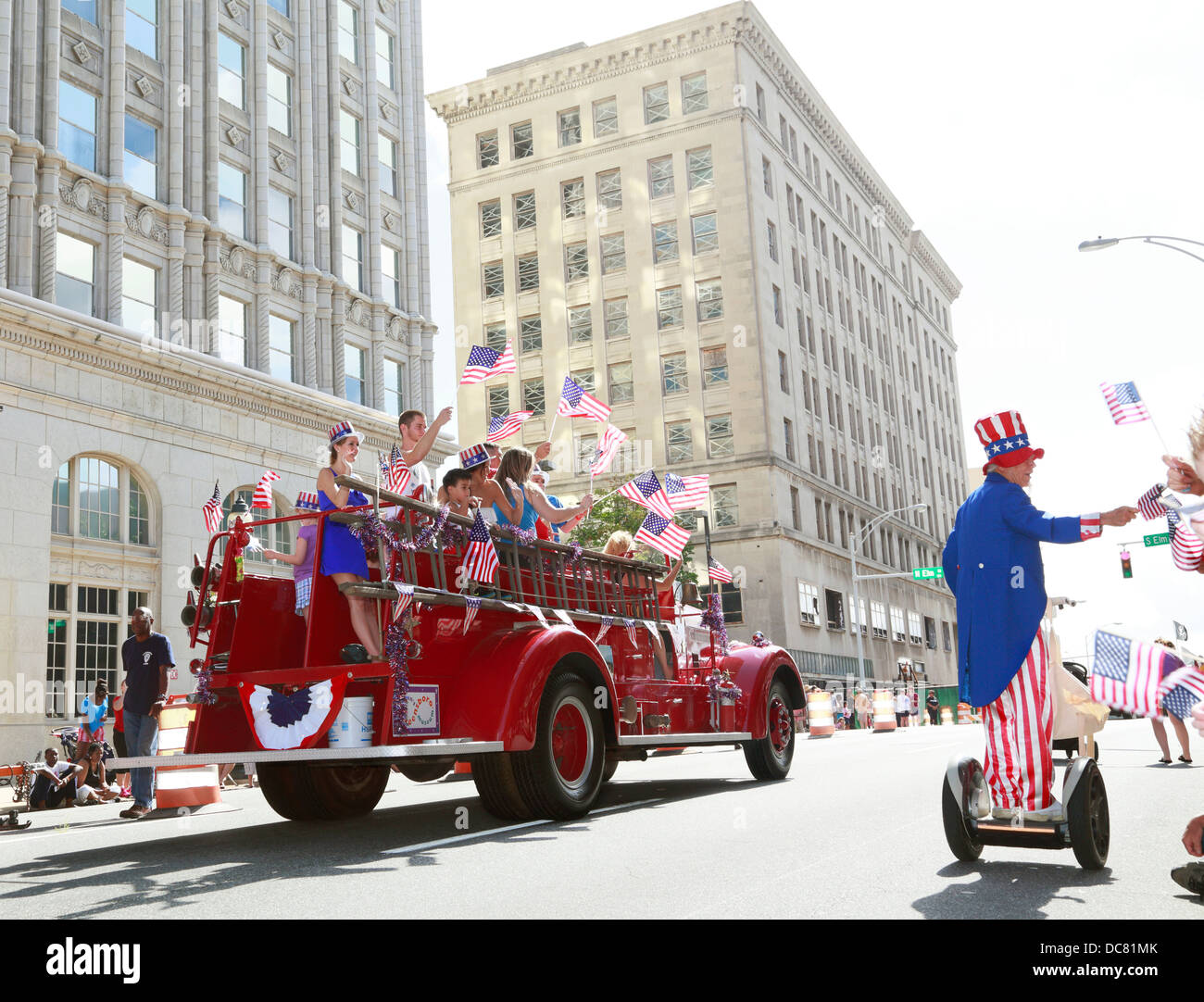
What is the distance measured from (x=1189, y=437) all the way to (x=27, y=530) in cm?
2227

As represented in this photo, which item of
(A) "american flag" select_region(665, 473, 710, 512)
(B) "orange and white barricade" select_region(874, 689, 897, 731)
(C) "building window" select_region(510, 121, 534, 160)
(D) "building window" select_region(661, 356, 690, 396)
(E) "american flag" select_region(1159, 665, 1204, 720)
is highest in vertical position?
(C) "building window" select_region(510, 121, 534, 160)

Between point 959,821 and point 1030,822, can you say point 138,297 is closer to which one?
point 959,821

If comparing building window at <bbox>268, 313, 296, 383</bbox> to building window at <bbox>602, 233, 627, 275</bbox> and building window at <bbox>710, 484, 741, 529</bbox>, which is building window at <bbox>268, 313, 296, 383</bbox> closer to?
building window at <bbox>710, 484, 741, 529</bbox>

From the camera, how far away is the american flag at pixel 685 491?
37.6 ft

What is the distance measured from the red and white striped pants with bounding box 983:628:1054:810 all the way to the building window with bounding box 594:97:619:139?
55533mm

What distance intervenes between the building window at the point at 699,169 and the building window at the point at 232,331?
1238 inches

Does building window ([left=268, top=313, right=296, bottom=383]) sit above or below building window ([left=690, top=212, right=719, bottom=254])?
below

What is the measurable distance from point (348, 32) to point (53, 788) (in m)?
27.4

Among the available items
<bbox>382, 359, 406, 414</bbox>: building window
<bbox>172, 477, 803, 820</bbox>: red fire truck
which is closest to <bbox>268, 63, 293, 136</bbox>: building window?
<bbox>382, 359, 406, 414</bbox>: building window

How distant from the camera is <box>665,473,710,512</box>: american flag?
11473 millimetres

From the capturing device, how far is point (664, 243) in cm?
5597

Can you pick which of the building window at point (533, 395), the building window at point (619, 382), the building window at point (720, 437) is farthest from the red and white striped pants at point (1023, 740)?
the building window at point (533, 395)
